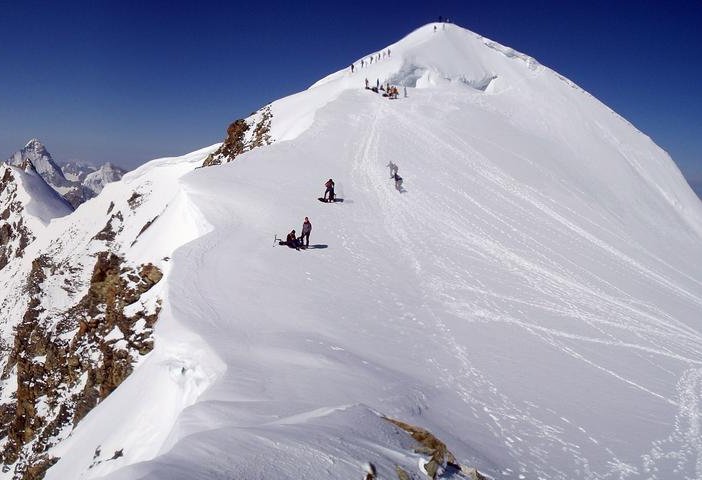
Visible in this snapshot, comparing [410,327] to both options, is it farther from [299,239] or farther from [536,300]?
[299,239]

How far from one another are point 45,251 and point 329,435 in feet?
277

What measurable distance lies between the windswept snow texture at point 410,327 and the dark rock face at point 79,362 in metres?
1.72

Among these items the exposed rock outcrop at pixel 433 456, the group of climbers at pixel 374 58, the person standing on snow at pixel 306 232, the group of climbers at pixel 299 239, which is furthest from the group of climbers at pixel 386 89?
the exposed rock outcrop at pixel 433 456

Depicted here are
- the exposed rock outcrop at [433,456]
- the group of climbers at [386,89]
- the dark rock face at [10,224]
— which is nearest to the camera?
the exposed rock outcrop at [433,456]

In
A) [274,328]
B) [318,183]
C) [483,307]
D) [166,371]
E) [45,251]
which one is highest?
[318,183]

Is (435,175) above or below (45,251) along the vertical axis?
above

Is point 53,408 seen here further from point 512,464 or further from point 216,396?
point 512,464

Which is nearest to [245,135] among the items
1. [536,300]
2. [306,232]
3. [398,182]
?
[398,182]

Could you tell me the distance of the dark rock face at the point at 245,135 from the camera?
38938 millimetres

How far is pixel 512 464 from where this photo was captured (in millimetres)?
7680

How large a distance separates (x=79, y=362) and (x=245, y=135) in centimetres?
2804

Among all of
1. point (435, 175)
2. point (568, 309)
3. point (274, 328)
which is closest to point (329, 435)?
point (274, 328)

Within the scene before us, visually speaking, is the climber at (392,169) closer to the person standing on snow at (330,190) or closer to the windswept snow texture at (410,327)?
the windswept snow texture at (410,327)

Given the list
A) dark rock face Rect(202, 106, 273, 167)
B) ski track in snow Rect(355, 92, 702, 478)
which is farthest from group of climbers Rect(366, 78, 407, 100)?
ski track in snow Rect(355, 92, 702, 478)
